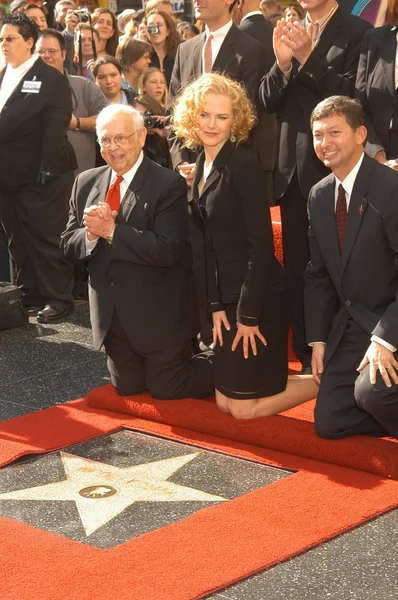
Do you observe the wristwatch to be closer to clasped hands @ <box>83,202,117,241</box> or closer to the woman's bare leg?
clasped hands @ <box>83,202,117,241</box>

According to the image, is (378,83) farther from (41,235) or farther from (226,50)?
(41,235)

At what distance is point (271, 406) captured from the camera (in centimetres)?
481

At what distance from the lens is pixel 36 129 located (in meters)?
7.04

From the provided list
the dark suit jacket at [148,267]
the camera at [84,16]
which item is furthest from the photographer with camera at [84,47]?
the dark suit jacket at [148,267]

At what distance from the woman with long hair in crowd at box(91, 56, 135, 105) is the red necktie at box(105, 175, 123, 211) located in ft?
9.54

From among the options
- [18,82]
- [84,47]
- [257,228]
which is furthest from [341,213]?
[84,47]

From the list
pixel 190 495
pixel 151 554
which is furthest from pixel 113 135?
pixel 151 554

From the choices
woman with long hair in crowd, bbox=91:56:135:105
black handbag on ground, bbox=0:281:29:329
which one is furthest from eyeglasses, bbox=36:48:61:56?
black handbag on ground, bbox=0:281:29:329

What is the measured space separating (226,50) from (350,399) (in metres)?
2.11

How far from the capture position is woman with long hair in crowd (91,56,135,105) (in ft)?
25.5

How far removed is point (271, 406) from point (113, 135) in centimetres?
140

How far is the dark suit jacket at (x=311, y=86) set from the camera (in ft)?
16.6

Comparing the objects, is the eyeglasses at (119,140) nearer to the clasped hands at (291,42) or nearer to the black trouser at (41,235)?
the clasped hands at (291,42)

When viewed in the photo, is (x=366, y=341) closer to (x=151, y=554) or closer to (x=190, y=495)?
(x=190, y=495)
